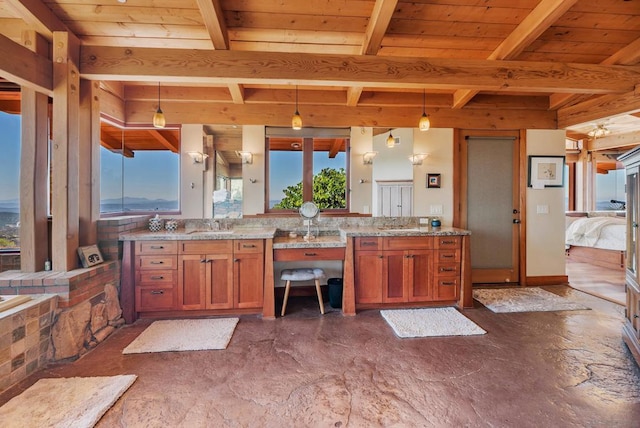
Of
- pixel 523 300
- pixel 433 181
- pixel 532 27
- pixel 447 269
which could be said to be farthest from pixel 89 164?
pixel 523 300

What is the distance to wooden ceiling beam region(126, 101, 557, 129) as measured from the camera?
3.61 meters

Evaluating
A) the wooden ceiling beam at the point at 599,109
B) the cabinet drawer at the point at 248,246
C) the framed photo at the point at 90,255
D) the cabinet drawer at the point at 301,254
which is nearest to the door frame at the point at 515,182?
the wooden ceiling beam at the point at 599,109

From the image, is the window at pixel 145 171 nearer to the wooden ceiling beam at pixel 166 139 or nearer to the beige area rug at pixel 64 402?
the wooden ceiling beam at pixel 166 139

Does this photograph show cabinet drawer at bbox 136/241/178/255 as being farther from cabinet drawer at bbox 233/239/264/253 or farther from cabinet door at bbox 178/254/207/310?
cabinet drawer at bbox 233/239/264/253

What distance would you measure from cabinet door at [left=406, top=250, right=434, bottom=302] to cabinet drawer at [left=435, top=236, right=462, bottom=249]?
0.14 meters

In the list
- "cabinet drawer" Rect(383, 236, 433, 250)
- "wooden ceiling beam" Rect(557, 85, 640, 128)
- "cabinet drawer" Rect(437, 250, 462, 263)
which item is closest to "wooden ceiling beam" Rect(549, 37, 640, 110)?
"wooden ceiling beam" Rect(557, 85, 640, 128)

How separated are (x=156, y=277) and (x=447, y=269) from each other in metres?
3.26

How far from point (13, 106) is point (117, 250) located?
173 centimetres

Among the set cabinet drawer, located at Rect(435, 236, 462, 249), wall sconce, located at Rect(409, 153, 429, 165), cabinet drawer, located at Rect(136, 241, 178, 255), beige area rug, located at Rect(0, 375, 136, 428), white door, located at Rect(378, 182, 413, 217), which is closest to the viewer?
beige area rug, located at Rect(0, 375, 136, 428)

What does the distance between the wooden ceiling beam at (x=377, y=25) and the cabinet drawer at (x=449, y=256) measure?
2.34 m

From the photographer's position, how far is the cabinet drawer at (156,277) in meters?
2.88

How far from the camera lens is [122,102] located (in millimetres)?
3533

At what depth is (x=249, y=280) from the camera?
299 cm

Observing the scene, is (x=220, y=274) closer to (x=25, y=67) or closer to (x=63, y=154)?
(x=63, y=154)
